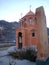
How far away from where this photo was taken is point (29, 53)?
40.2 ft

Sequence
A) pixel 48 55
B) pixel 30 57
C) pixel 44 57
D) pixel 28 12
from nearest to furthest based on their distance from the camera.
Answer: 1. pixel 44 57
2. pixel 48 55
3. pixel 30 57
4. pixel 28 12

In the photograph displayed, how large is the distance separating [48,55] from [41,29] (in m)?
1.76

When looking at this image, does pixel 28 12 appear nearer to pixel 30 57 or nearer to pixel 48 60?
pixel 30 57

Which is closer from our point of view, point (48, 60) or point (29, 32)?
point (48, 60)

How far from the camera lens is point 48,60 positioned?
759 cm

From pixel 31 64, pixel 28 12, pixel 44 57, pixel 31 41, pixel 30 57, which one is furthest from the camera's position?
pixel 28 12

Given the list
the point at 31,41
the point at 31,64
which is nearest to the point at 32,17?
the point at 31,41

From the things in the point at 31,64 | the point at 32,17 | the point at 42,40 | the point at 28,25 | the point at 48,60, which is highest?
the point at 32,17

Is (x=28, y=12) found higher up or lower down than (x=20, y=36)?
higher up

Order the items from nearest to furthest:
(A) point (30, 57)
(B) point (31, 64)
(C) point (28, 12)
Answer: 1. (B) point (31, 64)
2. (A) point (30, 57)
3. (C) point (28, 12)

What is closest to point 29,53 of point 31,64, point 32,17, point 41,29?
point 31,64

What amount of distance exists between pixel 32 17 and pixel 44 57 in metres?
14.8

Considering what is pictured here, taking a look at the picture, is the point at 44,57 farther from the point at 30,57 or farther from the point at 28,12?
the point at 28,12

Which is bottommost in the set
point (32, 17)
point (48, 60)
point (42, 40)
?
point (48, 60)
